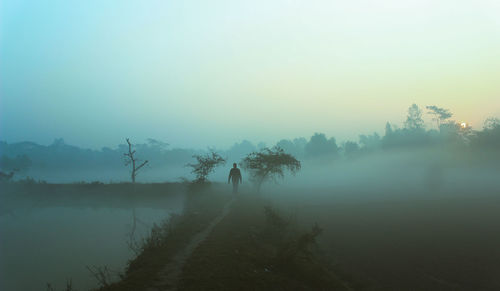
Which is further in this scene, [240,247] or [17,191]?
[17,191]

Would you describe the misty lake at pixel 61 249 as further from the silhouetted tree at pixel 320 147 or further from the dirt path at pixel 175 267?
the silhouetted tree at pixel 320 147

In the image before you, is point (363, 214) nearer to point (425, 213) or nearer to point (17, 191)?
point (425, 213)

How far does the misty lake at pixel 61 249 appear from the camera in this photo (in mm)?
16391

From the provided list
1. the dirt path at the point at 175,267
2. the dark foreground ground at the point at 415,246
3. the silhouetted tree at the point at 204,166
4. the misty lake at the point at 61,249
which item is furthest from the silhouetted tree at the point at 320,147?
the dirt path at the point at 175,267

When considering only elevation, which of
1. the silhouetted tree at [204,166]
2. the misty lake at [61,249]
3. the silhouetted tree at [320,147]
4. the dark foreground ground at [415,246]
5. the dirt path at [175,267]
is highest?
the silhouetted tree at [320,147]

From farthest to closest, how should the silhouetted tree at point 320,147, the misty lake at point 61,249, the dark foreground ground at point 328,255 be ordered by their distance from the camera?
the silhouetted tree at point 320,147
the misty lake at point 61,249
the dark foreground ground at point 328,255

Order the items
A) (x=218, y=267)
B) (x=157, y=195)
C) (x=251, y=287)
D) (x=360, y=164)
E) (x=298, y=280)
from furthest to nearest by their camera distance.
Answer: (x=360, y=164) → (x=157, y=195) → (x=298, y=280) → (x=218, y=267) → (x=251, y=287)

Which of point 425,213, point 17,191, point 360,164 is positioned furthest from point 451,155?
point 17,191

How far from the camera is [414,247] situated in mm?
20250

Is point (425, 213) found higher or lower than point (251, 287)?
lower

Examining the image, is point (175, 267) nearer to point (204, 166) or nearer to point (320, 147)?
point (204, 166)

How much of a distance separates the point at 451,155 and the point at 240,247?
91991 mm

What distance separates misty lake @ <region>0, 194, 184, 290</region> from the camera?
16.4 metres

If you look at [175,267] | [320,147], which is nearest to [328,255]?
[175,267]
